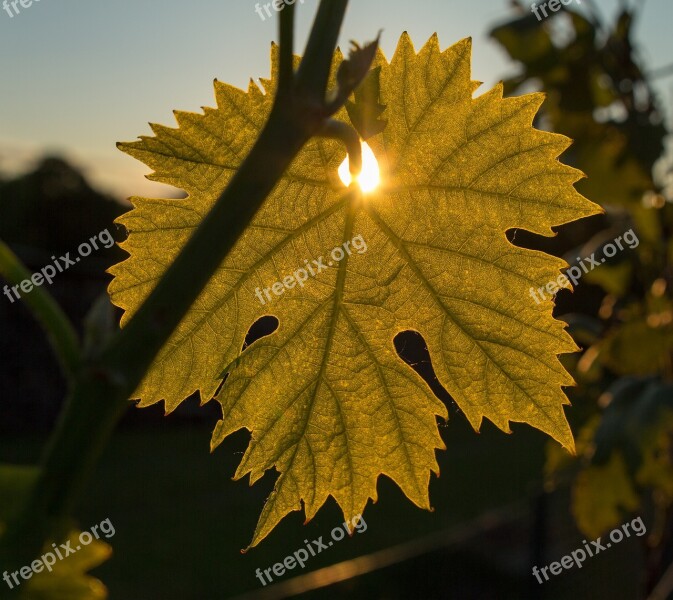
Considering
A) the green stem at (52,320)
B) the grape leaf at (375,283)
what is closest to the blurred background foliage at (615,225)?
the grape leaf at (375,283)

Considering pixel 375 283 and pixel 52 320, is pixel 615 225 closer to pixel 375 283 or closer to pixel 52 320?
pixel 375 283

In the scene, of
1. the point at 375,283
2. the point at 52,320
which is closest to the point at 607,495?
the point at 375,283

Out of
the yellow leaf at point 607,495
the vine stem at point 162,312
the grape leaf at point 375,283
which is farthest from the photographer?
the yellow leaf at point 607,495

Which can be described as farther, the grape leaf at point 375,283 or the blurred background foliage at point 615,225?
the blurred background foliage at point 615,225

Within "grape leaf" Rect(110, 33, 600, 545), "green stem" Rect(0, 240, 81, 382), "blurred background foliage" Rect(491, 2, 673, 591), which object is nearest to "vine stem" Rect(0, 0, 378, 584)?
"green stem" Rect(0, 240, 81, 382)

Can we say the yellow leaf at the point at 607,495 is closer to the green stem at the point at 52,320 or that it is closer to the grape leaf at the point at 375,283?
the grape leaf at the point at 375,283

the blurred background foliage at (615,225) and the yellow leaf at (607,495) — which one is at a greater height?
the blurred background foliage at (615,225)

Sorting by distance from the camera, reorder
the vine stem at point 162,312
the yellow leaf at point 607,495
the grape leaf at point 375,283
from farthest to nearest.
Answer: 1. the yellow leaf at point 607,495
2. the grape leaf at point 375,283
3. the vine stem at point 162,312

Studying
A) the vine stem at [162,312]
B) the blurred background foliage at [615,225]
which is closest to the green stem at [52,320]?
the vine stem at [162,312]
